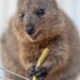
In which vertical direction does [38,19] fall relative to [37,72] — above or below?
above

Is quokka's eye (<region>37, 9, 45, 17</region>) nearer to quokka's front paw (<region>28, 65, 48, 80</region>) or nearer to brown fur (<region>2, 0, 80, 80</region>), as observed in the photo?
brown fur (<region>2, 0, 80, 80</region>)

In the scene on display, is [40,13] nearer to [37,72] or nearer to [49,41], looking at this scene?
[49,41]

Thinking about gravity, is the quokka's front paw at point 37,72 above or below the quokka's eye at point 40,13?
below

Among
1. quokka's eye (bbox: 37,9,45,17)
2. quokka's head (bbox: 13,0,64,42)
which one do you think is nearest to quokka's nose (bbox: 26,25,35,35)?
quokka's head (bbox: 13,0,64,42)

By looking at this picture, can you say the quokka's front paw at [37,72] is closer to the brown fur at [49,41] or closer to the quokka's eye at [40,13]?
the brown fur at [49,41]

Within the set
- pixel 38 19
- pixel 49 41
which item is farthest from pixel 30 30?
pixel 49 41

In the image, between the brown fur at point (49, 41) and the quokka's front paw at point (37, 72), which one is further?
the brown fur at point (49, 41)

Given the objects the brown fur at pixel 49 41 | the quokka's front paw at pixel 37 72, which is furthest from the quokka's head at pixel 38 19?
the quokka's front paw at pixel 37 72

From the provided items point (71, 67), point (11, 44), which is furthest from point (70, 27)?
point (11, 44)
